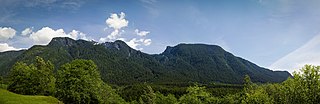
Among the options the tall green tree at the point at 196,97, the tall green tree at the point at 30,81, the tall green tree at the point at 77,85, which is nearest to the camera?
the tall green tree at the point at 77,85

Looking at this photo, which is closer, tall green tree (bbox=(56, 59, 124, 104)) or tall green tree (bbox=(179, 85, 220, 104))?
tall green tree (bbox=(56, 59, 124, 104))

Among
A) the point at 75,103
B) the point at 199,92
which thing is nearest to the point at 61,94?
the point at 75,103

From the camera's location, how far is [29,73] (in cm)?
8556

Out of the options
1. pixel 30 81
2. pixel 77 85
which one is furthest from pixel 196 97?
pixel 30 81

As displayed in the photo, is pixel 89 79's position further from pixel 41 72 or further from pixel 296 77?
pixel 296 77

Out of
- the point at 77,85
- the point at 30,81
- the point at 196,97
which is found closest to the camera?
the point at 77,85

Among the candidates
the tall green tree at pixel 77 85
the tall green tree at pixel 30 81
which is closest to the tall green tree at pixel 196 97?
the tall green tree at pixel 77 85

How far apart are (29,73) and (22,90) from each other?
4.67 m

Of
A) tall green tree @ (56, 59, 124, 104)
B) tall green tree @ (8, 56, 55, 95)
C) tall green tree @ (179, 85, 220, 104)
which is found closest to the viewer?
tall green tree @ (56, 59, 124, 104)

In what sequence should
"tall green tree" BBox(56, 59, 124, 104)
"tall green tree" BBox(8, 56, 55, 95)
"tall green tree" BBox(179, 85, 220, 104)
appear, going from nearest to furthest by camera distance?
"tall green tree" BBox(56, 59, 124, 104) → "tall green tree" BBox(8, 56, 55, 95) → "tall green tree" BBox(179, 85, 220, 104)

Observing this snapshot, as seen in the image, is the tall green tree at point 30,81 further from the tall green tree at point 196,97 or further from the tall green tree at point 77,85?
the tall green tree at point 196,97

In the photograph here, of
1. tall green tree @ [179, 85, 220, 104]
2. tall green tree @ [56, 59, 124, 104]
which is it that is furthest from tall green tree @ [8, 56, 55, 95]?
tall green tree @ [179, 85, 220, 104]

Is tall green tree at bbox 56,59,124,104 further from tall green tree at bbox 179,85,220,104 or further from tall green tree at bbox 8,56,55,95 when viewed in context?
tall green tree at bbox 179,85,220,104

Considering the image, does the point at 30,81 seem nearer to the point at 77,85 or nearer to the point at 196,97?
the point at 77,85
